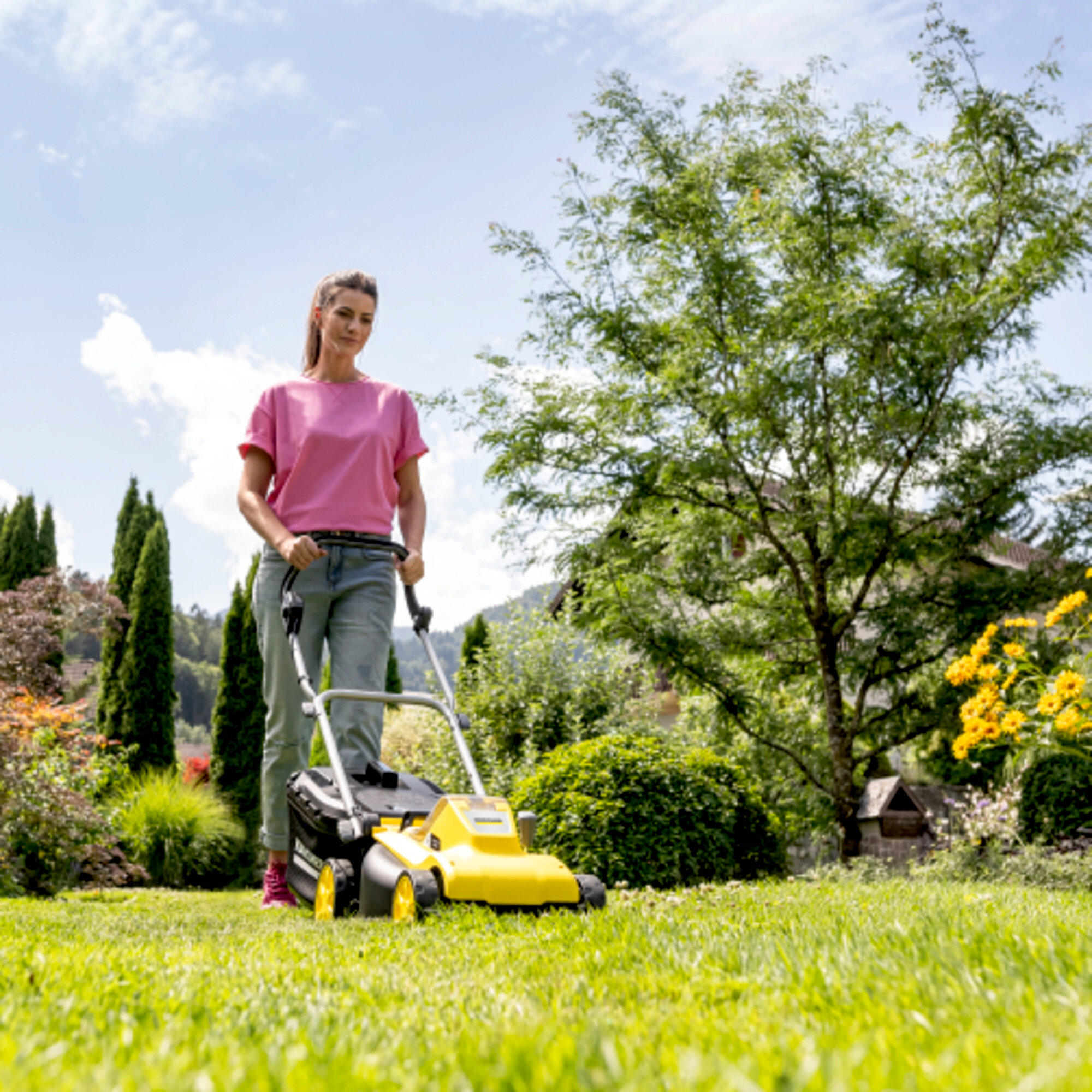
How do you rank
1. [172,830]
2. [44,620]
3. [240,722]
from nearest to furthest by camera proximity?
1. [44,620]
2. [172,830]
3. [240,722]

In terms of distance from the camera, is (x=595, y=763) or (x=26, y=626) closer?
(x=595, y=763)

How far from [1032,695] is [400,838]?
5.68 meters

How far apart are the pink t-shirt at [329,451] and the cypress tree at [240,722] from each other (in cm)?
1204

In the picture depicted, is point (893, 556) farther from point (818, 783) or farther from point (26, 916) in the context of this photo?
point (26, 916)

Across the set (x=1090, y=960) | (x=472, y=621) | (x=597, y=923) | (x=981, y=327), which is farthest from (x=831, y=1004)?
(x=472, y=621)

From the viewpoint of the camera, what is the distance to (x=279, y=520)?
4.43 meters

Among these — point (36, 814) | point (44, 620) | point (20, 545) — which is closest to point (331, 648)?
point (36, 814)

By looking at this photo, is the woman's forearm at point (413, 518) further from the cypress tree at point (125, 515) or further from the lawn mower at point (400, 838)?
the cypress tree at point (125, 515)

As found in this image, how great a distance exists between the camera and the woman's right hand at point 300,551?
404 centimetres

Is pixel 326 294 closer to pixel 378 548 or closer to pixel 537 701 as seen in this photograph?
pixel 378 548

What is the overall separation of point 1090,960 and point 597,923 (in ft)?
4.12

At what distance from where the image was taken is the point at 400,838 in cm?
338

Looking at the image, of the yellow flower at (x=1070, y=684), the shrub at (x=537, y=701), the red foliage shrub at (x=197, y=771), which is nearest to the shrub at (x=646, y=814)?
the yellow flower at (x=1070, y=684)

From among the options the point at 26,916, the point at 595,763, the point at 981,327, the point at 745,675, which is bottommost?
the point at 26,916
